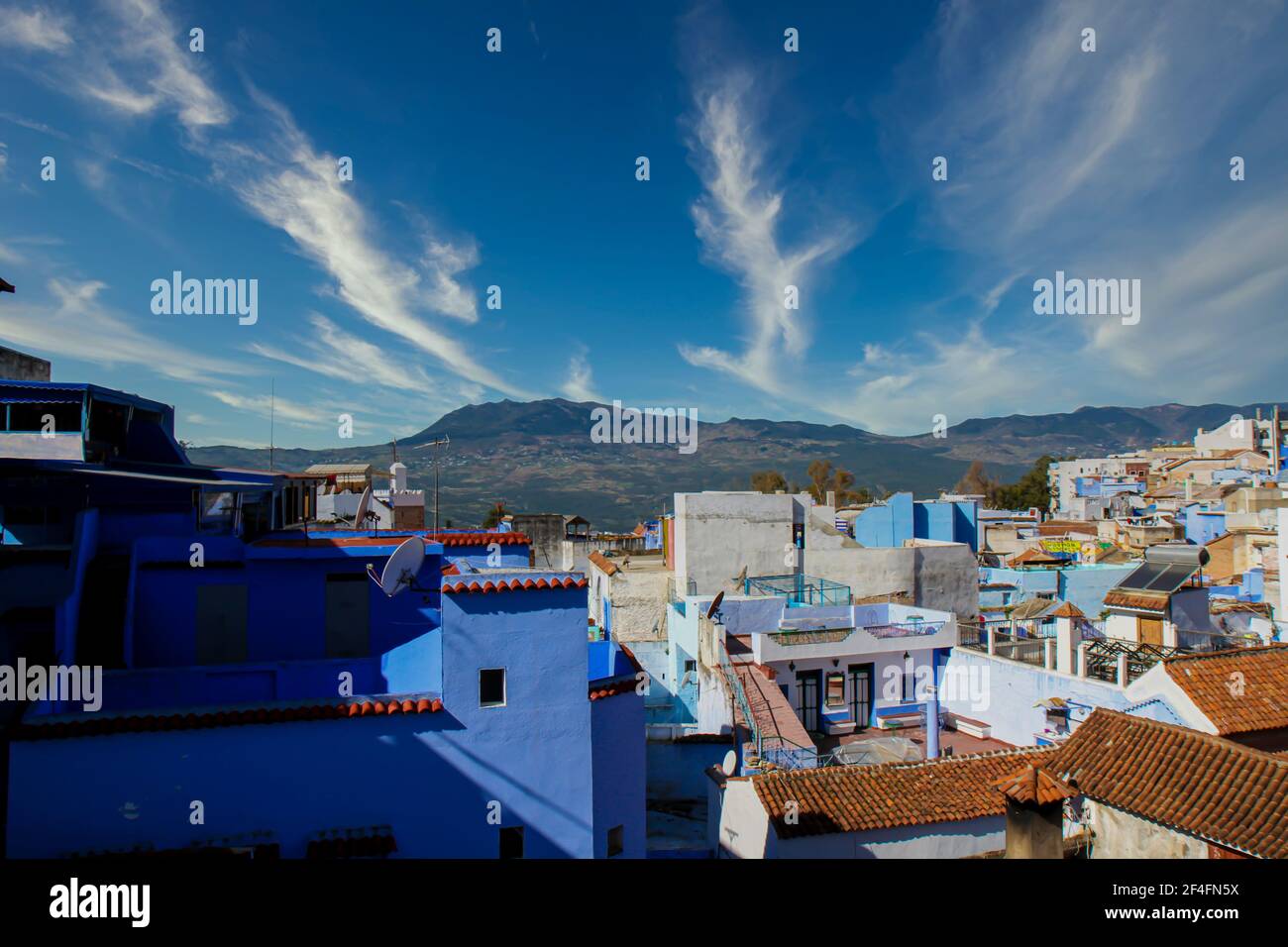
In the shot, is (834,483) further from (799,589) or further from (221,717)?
(221,717)

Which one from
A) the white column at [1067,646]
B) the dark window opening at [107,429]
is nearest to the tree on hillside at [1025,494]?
the white column at [1067,646]

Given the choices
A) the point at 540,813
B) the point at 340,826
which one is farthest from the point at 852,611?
the point at 340,826

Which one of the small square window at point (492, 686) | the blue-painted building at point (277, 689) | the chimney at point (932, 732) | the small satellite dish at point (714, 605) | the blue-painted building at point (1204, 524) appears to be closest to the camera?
the blue-painted building at point (277, 689)

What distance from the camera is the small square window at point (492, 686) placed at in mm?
7480

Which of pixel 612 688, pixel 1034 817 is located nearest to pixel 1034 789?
pixel 1034 817

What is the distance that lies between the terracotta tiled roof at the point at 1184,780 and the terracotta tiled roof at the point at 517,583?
679 cm

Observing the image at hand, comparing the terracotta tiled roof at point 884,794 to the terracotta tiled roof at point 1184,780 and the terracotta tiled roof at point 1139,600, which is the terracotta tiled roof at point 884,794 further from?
the terracotta tiled roof at point 1139,600

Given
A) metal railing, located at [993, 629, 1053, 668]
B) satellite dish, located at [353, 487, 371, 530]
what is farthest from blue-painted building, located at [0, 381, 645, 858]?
metal railing, located at [993, 629, 1053, 668]

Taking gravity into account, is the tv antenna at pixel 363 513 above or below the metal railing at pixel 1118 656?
above

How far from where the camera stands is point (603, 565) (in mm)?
25844

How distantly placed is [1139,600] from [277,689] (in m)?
16.8

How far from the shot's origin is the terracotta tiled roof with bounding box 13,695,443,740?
6563 millimetres
